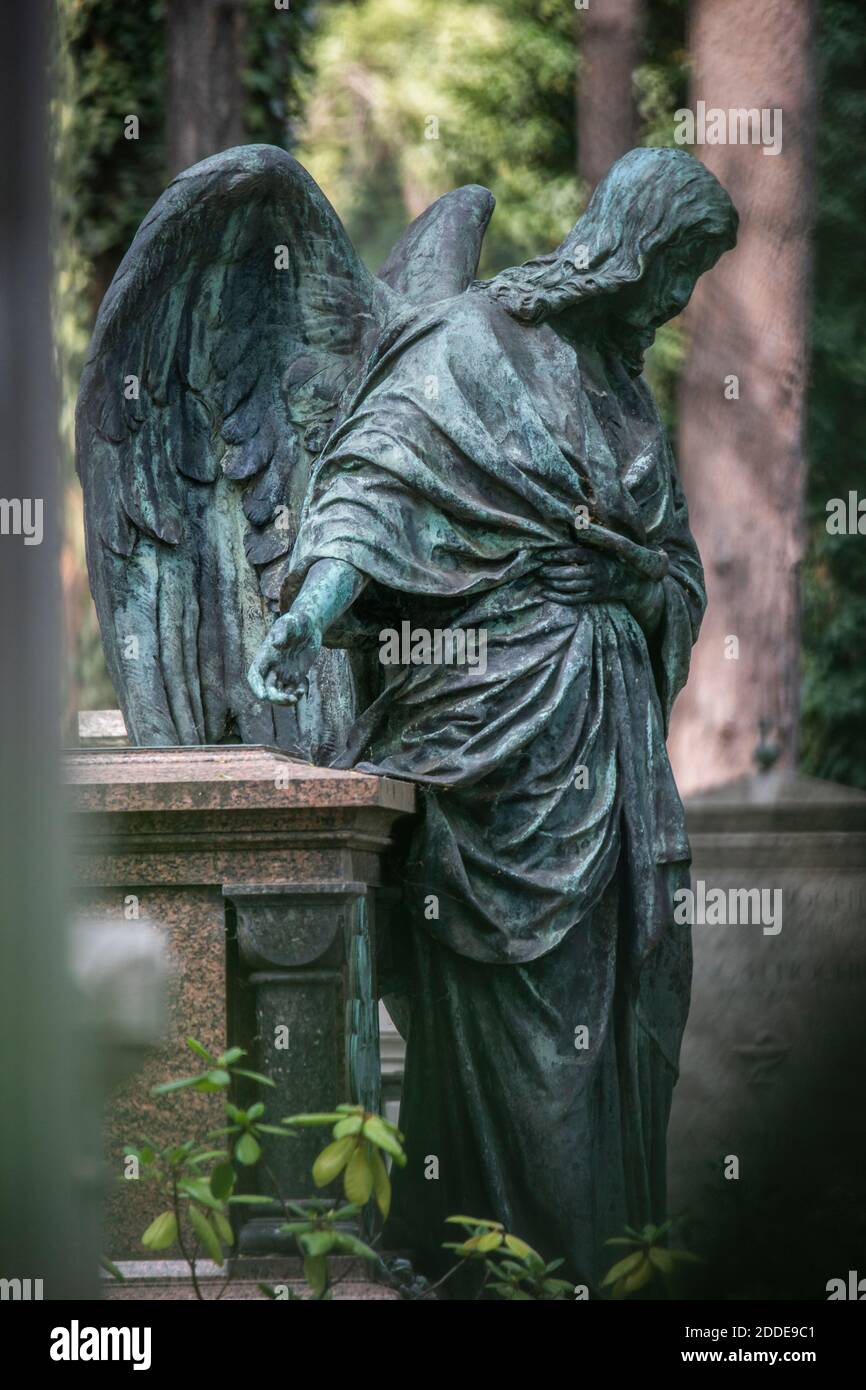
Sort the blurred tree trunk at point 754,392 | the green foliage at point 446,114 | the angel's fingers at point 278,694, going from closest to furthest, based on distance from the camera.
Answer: the angel's fingers at point 278,694 → the blurred tree trunk at point 754,392 → the green foliage at point 446,114

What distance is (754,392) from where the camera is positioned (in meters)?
12.1

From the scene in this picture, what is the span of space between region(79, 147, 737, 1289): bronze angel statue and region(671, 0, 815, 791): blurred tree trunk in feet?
22.5

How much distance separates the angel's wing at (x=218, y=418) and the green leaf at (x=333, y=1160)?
1637mm

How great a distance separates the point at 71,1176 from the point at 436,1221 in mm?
2914

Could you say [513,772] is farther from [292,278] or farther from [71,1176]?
[71,1176]

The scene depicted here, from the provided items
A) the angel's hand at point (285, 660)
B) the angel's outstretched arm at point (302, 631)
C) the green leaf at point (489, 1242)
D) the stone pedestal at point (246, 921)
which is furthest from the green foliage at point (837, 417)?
the green leaf at point (489, 1242)

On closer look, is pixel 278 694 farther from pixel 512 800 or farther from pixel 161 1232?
pixel 161 1232

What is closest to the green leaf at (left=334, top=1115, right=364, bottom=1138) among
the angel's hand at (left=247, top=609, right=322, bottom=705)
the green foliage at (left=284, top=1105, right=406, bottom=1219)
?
the green foliage at (left=284, top=1105, right=406, bottom=1219)

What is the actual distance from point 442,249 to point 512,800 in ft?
4.52

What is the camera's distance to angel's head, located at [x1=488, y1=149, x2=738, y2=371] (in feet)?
15.3

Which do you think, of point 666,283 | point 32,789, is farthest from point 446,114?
point 32,789

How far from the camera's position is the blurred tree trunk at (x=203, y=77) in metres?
11.9

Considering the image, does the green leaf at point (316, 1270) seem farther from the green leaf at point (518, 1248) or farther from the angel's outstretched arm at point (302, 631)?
the angel's outstretched arm at point (302, 631)

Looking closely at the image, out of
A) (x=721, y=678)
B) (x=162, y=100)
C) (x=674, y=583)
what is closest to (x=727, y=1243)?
(x=674, y=583)
